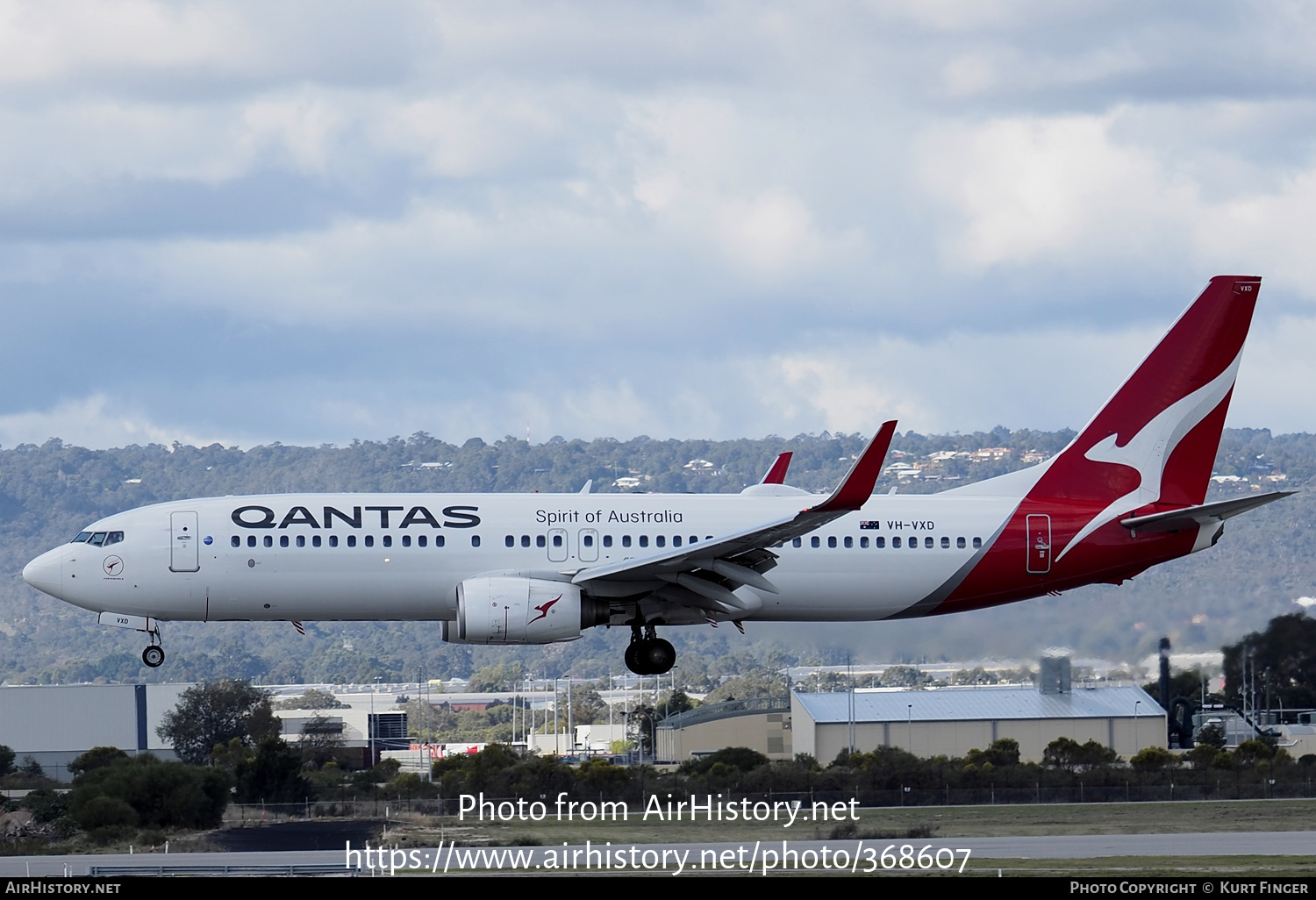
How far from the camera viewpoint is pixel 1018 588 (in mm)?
39938

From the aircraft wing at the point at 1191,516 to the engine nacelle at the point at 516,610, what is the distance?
42.0 feet

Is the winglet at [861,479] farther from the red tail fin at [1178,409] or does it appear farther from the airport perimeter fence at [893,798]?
the airport perimeter fence at [893,798]

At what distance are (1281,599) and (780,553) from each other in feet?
67.2

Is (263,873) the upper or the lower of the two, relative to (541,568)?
lower

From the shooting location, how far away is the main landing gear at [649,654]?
38.1 m

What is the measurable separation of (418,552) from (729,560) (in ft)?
21.6

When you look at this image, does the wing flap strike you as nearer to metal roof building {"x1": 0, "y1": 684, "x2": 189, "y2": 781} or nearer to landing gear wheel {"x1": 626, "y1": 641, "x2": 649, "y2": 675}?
landing gear wheel {"x1": 626, "y1": 641, "x2": 649, "y2": 675}

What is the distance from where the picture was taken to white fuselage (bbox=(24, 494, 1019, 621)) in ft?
121

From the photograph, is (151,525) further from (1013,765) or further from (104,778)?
(1013,765)

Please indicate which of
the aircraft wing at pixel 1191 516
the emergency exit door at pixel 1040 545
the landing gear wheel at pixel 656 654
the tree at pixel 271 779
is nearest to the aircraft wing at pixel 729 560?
the landing gear wheel at pixel 656 654

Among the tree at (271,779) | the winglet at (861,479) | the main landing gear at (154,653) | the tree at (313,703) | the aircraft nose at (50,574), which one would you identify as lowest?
the tree at (313,703)
